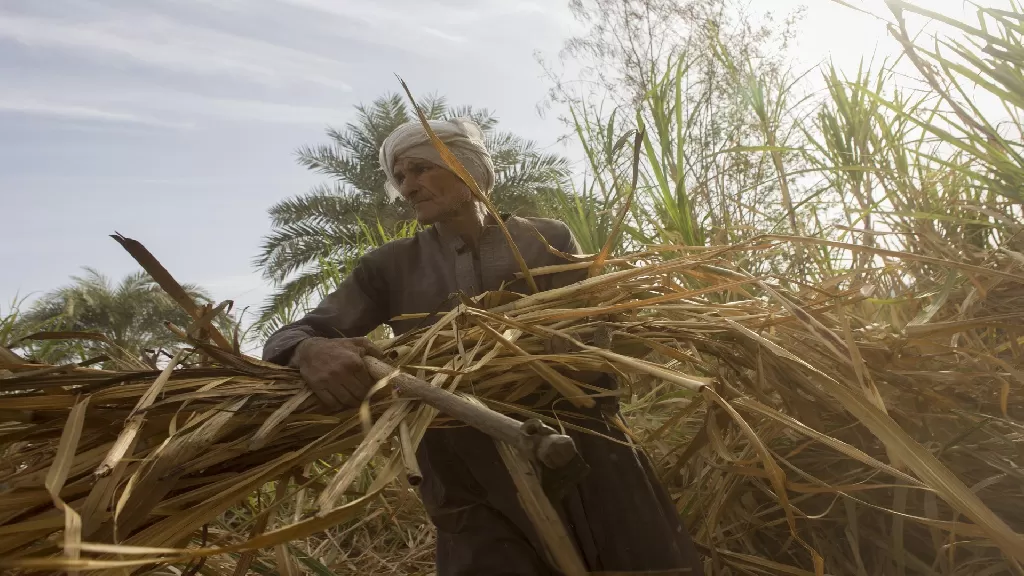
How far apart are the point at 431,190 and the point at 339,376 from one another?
1.00m

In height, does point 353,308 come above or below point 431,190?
below

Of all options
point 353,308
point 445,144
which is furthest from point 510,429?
point 445,144

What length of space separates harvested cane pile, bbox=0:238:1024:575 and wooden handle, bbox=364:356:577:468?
0.20ft

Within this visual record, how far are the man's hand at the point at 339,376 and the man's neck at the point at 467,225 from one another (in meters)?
0.92

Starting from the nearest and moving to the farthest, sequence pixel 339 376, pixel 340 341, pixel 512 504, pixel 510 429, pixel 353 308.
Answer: pixel 510 429
pixel 339 376
pixel 340 341
pixel 512 504
pixel 353 308

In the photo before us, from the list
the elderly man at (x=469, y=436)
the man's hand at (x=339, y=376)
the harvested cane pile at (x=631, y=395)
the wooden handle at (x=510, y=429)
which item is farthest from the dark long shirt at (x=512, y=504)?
the wooden handle at (x=510, y=429)

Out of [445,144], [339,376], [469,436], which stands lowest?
[469,436]

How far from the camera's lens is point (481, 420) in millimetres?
686

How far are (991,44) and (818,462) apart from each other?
40.1 inches

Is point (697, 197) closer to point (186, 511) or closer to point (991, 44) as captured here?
point (991, 44)

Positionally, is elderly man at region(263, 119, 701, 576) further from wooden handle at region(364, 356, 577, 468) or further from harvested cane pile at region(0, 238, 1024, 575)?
wooden handle at region(364, 356, 577, 468)

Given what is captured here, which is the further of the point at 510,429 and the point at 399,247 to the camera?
the point at 399,247

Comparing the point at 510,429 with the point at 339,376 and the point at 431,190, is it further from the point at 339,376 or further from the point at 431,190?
the point at 431,190

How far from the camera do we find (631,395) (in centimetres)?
114
